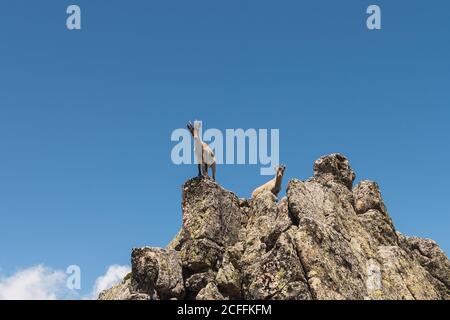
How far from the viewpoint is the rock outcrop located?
32906 mm

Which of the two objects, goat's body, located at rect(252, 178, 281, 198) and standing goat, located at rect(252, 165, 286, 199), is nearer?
standing goat, located at rect(252, 165, 286, 199)

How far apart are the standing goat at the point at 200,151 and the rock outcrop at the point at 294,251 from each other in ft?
8.31

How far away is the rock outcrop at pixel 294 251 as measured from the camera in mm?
32906

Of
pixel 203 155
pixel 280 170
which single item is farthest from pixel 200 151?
pixel 280 170

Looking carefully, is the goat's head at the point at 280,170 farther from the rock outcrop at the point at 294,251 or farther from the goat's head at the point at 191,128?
the goat's head at the point at 191,128

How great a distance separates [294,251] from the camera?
33438mm

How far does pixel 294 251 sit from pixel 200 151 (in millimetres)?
14516

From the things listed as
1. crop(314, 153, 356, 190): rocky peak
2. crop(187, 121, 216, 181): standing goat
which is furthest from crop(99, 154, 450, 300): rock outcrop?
crop(187, 121, 216, 181): standing goat

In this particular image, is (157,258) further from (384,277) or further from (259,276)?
(384,277)

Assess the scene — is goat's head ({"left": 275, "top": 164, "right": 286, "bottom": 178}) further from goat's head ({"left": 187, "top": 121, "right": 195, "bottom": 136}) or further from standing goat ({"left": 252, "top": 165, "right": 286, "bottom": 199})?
goat's head ({"left": 187, "top": 121, "right": 195, "bottom": 136})

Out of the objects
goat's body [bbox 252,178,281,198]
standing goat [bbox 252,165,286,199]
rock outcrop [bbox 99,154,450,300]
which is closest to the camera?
rock outcrop [bbox 99,154,450,300]

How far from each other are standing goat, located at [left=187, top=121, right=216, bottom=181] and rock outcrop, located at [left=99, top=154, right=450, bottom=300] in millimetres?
2534

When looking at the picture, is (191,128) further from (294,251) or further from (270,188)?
(294,251)

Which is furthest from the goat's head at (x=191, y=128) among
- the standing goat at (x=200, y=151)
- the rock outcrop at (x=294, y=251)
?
the rock outcrop at (x=294, y=251)
